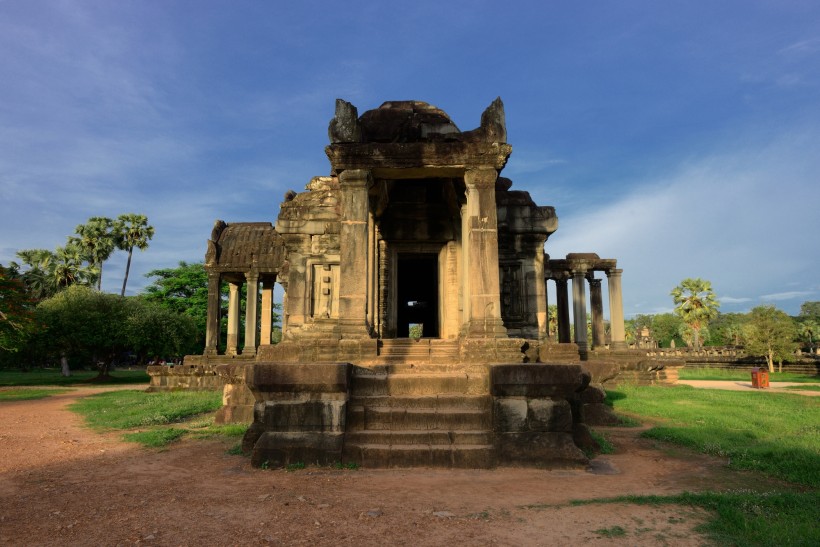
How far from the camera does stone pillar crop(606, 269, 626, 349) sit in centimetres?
2419

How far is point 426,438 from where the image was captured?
6309 millimetres

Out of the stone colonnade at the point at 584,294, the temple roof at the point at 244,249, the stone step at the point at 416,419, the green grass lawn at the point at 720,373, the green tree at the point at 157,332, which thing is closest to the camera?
the stone step at the point at 416,419

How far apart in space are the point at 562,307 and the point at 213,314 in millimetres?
16796

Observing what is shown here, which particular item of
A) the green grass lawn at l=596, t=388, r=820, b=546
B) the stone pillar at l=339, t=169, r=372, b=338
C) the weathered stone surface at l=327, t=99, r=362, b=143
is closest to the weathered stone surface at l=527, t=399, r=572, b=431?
the green grass lawn at l=596, t=388, r=820, b=546

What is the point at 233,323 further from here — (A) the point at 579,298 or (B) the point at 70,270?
(B) the point at 70,270

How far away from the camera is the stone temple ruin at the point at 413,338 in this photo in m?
6.31

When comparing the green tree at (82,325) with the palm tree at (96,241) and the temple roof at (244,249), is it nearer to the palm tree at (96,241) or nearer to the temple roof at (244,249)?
the temple roof at (244,249)

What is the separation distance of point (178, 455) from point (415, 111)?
29.9ft

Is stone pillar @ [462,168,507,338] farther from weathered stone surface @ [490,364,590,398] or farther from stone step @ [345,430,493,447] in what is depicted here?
stone step @ [345,430,493,447]

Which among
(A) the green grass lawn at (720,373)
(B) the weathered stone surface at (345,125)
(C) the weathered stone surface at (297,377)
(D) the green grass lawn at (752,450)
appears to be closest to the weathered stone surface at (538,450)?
(D) the green grass lawn at (752,450)

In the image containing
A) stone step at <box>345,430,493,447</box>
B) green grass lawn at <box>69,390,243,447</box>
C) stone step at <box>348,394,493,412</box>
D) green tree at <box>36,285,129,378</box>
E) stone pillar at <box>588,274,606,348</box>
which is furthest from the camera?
green tree at <box>36,285,129,378</box>

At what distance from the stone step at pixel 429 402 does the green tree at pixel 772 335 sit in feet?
112

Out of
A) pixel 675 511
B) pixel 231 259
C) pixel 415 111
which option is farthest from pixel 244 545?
pixel 231 259

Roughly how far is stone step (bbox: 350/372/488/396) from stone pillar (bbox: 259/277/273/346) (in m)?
18.2
